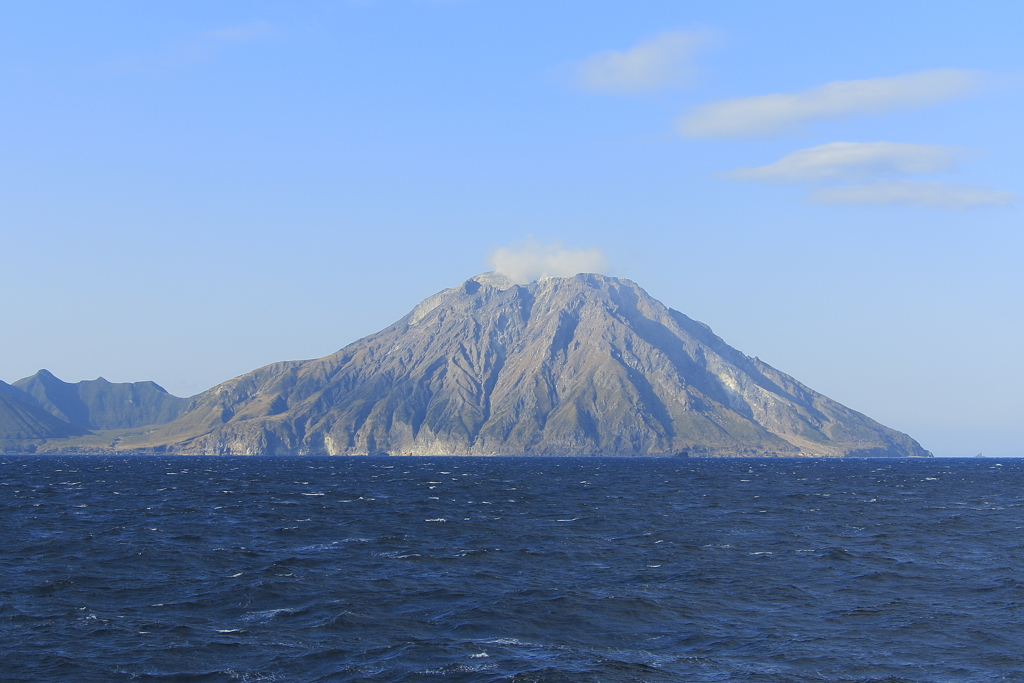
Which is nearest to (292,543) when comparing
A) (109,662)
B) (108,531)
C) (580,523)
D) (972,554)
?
(108,531)

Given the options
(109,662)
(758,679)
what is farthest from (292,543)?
(758,679)

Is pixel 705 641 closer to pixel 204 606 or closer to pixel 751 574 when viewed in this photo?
pixel 751 574

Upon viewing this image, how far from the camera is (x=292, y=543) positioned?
79562 millimetres

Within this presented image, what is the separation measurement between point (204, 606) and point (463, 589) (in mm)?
15868

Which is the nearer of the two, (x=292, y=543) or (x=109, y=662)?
(x=109, y=662)

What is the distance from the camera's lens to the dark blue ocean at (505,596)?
42562 mm

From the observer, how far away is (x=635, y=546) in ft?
261

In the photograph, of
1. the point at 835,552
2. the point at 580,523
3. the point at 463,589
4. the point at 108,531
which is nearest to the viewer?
the point at 463,589

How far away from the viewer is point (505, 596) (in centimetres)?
5759

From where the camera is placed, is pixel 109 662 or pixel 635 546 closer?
pixel 109 662

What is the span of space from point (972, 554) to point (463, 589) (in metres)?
45.0

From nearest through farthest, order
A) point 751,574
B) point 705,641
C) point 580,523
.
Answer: point 705,641 < point 751,574 < point 580,523

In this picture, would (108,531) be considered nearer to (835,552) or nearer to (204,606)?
(204,606)

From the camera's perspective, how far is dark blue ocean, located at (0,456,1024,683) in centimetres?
4256
